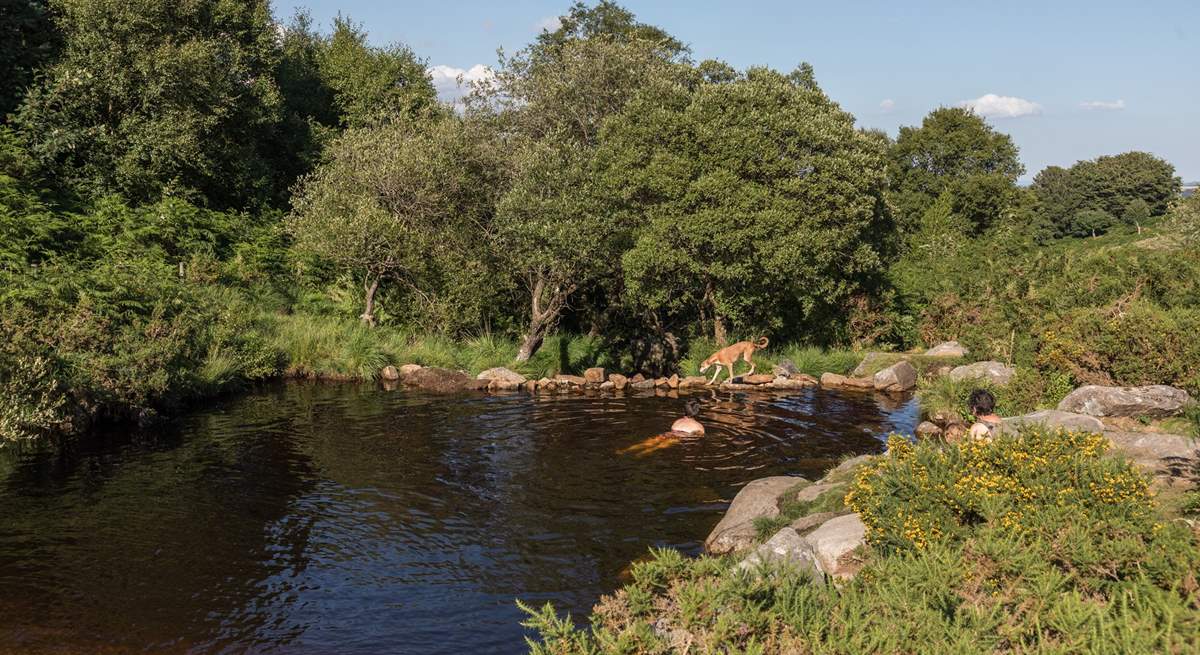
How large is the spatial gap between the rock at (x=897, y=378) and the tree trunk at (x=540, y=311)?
1108 centimetres

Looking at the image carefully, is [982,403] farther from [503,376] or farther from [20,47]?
[20,47]

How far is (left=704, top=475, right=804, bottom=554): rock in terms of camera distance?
12.5 metres

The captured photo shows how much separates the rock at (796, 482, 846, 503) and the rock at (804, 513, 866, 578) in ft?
6.25

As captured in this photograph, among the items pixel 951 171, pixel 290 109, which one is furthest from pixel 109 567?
pixel 951 171

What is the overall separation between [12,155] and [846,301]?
1238 inches

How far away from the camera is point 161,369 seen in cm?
2083

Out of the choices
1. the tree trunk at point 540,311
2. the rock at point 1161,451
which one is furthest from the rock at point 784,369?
the rock at point 1161,451

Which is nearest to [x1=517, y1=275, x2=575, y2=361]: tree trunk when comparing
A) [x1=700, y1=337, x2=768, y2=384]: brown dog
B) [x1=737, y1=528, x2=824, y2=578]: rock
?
[x1=700, y1=337, x2=768, y2=384]: brown dog

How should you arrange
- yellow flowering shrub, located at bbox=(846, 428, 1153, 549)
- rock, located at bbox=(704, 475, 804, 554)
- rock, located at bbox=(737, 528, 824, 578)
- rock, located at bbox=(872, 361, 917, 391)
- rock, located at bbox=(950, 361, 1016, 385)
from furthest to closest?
rock, located at bbox=(872, 361, 917, 391) < rock, located at bbox=(950, 361, 1016, 385) < rock, located at bbox=(704, 475, 804, 554) < rock, located at bbox=(737, 528, 824, 578) < yellow flowering shrub, located at bbox=(846, 428, 1153, 549)

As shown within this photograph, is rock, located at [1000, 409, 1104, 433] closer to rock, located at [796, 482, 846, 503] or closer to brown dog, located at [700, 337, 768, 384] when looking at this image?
rock, located at [796, 482, 846, 503]

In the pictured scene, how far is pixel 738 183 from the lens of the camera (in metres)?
26.5

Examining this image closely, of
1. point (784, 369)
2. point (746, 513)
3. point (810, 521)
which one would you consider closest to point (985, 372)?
point (784, 369)

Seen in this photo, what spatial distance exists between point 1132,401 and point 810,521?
30.0 ft

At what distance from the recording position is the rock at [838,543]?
9930 mm
